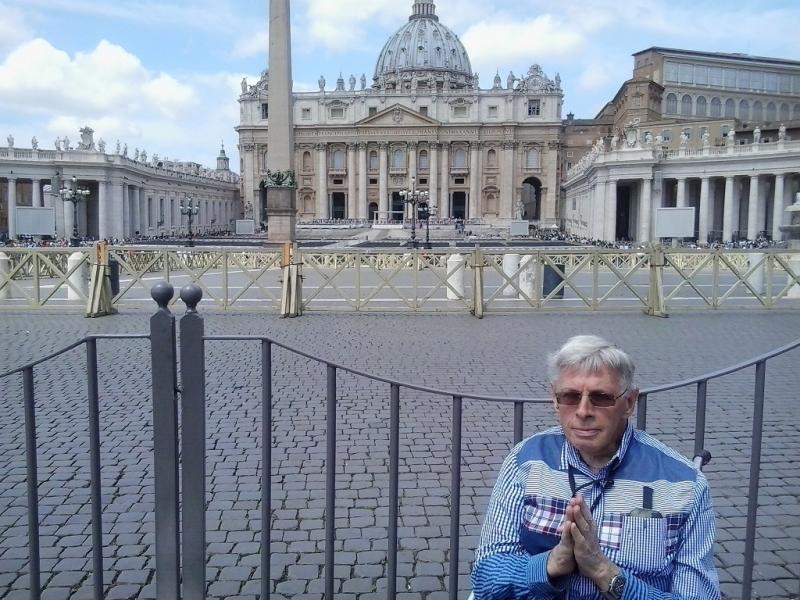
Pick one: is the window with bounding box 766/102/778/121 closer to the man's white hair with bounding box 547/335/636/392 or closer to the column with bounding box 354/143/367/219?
the column with bounding box 354/143/367/219

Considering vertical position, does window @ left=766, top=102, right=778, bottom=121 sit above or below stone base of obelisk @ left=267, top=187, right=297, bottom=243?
above

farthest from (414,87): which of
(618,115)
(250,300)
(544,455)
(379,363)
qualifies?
(544,455)

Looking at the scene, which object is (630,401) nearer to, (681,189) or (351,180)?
(681,189)

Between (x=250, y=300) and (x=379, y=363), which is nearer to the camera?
(x=379, y=363)

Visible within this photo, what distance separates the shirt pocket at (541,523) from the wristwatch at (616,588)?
0.22m

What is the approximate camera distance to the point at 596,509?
229 cm

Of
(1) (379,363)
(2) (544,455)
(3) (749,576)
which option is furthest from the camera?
(1) (379,363)

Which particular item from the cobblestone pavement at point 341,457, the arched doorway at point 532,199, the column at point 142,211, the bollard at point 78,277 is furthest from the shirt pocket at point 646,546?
the arched doorway at point 532,199

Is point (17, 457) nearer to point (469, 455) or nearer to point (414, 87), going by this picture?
point (469, 455)

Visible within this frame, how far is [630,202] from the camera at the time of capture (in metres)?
61.7

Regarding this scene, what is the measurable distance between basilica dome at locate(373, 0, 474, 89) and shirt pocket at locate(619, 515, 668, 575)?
107m

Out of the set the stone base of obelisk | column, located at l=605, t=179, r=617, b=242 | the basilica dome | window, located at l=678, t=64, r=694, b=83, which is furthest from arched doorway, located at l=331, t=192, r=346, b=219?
the stone base of obelisk

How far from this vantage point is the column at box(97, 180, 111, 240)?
2351 inches

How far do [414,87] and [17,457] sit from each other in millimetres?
101286
